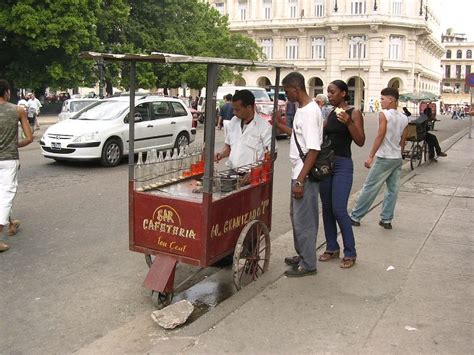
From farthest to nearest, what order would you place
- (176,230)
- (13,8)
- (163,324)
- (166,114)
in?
(13,8) → (166,114) → (176,230) → (163,324)

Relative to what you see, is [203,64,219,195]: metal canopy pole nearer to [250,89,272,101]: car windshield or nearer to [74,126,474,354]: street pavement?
[74,126,474,354]: street pavement

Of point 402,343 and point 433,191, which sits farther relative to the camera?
point 433,191

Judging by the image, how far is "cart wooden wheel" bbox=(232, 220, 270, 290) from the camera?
4.56 m

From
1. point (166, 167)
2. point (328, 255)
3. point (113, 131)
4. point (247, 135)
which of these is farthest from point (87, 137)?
point (328, 255)

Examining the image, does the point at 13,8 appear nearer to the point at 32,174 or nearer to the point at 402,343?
the point at 32,174

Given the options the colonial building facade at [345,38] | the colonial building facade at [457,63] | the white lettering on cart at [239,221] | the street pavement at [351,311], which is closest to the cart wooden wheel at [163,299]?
the street pavement at [351,311]

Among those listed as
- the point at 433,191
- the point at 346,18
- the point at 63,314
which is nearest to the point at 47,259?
the point at 63,314

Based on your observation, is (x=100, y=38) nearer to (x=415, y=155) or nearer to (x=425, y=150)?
(x=425, y=150)

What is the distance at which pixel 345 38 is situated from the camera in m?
66.8

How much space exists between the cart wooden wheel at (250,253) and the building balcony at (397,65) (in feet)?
A: 210

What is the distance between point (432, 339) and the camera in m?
3.82

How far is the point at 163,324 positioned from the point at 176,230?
0.75 meters

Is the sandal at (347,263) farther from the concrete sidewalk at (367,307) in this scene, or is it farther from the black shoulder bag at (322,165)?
the black shoulder bag at (322,165)

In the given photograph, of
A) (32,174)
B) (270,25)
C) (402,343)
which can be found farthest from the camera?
(270,25)
